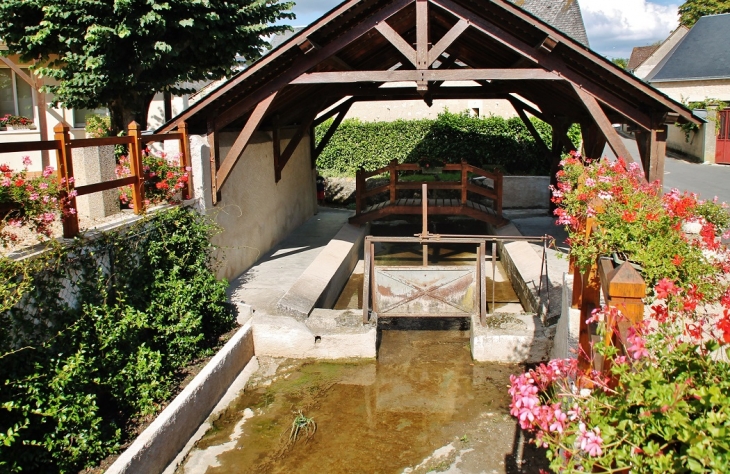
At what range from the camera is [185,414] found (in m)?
5.19

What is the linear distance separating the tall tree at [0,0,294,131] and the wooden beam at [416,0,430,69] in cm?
314

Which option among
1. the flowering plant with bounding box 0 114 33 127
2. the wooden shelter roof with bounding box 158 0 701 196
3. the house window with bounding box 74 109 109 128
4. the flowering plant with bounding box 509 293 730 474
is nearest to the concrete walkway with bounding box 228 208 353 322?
the wooden shelter roof with bounding box 158 0 701 196

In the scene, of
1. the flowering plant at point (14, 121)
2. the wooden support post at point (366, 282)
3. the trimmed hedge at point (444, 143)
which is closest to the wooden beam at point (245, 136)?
the wooden support post at point (366, 282)

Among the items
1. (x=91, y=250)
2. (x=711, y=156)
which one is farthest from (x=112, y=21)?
(x=711, y=156)

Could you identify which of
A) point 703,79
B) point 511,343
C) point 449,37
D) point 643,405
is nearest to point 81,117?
point 449,37

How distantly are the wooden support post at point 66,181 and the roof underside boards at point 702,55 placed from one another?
24.6 metres

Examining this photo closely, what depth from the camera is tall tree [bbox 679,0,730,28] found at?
38.2 meters

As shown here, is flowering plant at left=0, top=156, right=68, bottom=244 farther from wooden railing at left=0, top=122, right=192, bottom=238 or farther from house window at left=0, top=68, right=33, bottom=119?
house window at left=0, top=68, right=33, bottom=119

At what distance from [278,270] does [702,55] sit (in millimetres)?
23812

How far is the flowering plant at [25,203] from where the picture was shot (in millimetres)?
4543

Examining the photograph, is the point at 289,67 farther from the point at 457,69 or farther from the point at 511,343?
the point at 511,343

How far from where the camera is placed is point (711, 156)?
76.5ft

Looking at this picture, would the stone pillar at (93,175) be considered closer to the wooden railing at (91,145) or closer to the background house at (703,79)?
the wooden railing at (91,145)

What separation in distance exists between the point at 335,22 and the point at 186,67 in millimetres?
3219
